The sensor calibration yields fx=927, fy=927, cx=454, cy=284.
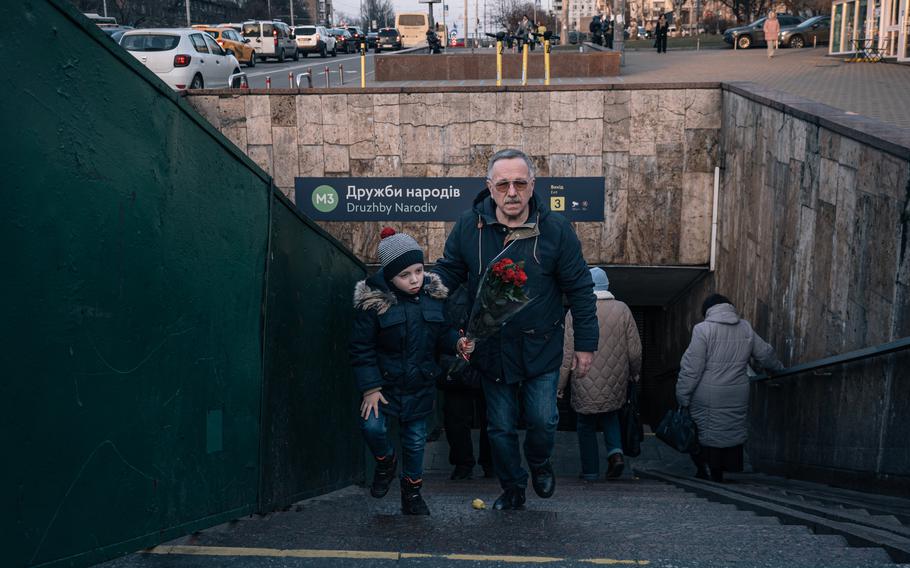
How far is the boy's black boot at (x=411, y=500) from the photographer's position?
4098 mm

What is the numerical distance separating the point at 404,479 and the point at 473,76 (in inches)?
743

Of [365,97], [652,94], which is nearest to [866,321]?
[652,94]

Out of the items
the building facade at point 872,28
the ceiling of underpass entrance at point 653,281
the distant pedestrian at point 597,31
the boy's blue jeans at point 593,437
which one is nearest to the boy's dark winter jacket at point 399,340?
the boy's blue jeans at point 593,437

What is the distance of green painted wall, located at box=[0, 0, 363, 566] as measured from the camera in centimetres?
246

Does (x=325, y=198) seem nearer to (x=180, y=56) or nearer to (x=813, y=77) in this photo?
(x=180, y=56)

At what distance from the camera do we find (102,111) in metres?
2.80

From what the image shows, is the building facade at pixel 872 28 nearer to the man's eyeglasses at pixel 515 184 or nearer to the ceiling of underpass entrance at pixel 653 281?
the ceiling of underpass entrance at pixel 653 281

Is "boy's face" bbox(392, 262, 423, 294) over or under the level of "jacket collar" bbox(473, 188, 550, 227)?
under

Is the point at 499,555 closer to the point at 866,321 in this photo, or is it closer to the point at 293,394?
the point at 293,394

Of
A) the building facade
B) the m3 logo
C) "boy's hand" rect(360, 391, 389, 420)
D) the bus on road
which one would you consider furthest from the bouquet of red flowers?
the bus on road

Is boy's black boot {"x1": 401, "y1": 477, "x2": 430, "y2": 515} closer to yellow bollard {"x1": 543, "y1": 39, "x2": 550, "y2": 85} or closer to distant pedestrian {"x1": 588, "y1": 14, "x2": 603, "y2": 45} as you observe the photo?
yellow bollard {"x1": 543, "y1": 39, "x2": 550, "y2": 85}

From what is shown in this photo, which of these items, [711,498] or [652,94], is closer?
[711,498]

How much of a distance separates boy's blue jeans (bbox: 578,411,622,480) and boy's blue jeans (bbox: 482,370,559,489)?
2441 millimetres

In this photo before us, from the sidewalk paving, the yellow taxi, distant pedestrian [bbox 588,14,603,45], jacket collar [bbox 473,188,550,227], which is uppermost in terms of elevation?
distant pedestrian [bbox 588,14,603,45]
